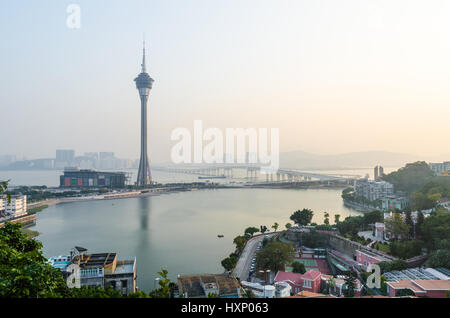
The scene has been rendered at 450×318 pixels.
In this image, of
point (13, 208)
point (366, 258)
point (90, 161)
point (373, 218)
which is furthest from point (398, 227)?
point (90, 161)

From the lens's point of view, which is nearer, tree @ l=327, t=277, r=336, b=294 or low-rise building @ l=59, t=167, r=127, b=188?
tree @ l=327, t=277, r=336, b=294

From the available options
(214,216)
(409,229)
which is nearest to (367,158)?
(214,216)

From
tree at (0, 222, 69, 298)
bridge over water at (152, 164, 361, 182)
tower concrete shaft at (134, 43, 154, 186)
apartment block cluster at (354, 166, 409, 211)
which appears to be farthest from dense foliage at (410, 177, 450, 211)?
tower concrete shaft at (134, 43, 154, 186)

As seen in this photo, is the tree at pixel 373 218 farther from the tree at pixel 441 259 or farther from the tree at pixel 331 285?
the tree at pixel 331 285

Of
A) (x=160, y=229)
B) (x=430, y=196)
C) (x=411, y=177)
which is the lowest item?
(x=160, y=229)

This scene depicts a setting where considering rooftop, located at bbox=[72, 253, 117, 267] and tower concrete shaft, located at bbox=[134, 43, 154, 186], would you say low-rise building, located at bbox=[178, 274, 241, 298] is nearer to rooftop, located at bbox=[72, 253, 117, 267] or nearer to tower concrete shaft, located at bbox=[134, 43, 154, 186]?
rooftop, located at bbox=[72, 253, 117, 267]

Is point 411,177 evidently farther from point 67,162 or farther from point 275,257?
point 67,162
